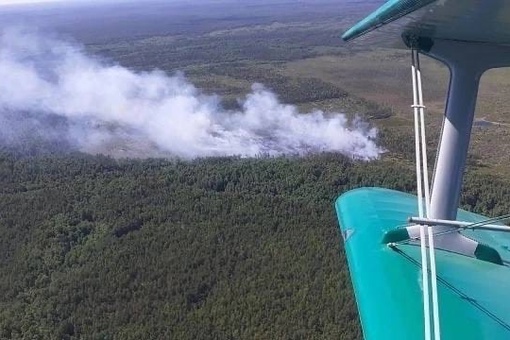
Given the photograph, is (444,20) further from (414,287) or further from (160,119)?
(160,119)

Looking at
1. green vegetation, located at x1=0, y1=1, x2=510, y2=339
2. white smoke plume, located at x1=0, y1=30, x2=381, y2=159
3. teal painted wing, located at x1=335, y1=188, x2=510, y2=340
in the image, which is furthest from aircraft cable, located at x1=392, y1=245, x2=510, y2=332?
white smoke plume, located at x1=0, y1=30, x2=381, y2=159

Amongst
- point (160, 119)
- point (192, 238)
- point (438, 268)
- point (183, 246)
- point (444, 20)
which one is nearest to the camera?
point (444, 20)

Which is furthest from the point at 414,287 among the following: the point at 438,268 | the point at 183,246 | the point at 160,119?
the point at 160,119

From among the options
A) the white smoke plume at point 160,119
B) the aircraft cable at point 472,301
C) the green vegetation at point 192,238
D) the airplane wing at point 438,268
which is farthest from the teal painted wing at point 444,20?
the white smoke plume at point 160,119

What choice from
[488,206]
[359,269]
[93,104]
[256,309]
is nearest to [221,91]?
[93,104]

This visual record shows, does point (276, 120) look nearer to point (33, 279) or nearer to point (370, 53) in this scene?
point (33, 279)

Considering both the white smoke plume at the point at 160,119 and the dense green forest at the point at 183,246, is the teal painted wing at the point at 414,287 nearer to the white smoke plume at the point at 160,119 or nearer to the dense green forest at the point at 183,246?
the dense green forest at the point at 183,246

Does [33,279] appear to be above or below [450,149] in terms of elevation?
below
